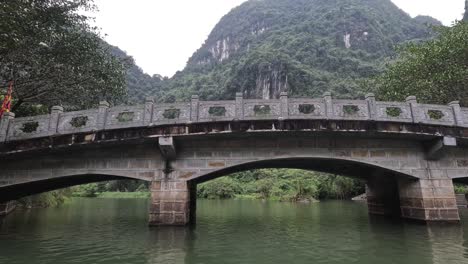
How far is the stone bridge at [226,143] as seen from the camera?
10688 millimetres

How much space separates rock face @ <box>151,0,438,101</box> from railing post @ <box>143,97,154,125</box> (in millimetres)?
48939

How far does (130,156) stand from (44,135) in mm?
2699

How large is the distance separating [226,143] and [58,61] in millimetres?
7702

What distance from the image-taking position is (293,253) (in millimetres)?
7676

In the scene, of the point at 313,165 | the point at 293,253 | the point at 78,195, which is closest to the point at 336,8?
the point at 78,195

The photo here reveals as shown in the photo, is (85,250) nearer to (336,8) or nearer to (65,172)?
(65,172)

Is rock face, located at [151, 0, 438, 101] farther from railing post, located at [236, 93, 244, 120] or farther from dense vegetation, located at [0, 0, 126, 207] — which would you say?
railing post, located at [236, 93, 244, 120]

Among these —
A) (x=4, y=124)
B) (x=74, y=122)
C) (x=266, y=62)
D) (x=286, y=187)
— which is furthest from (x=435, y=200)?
(x=266, y=62)

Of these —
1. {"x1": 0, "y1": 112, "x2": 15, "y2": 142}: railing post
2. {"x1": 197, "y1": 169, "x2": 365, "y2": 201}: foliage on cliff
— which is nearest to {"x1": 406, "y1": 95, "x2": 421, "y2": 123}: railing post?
{"x1": 0, "y1": 112, "x2": 15, "y2": 142}: railing post

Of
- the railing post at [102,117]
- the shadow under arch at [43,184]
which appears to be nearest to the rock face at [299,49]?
the shadow under arch at [43,184]

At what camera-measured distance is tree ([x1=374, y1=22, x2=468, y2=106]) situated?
54.2 feet

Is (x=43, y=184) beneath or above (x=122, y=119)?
beneath

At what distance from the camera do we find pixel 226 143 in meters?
11.6

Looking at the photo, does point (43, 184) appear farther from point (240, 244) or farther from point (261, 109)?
point (261, 109)
